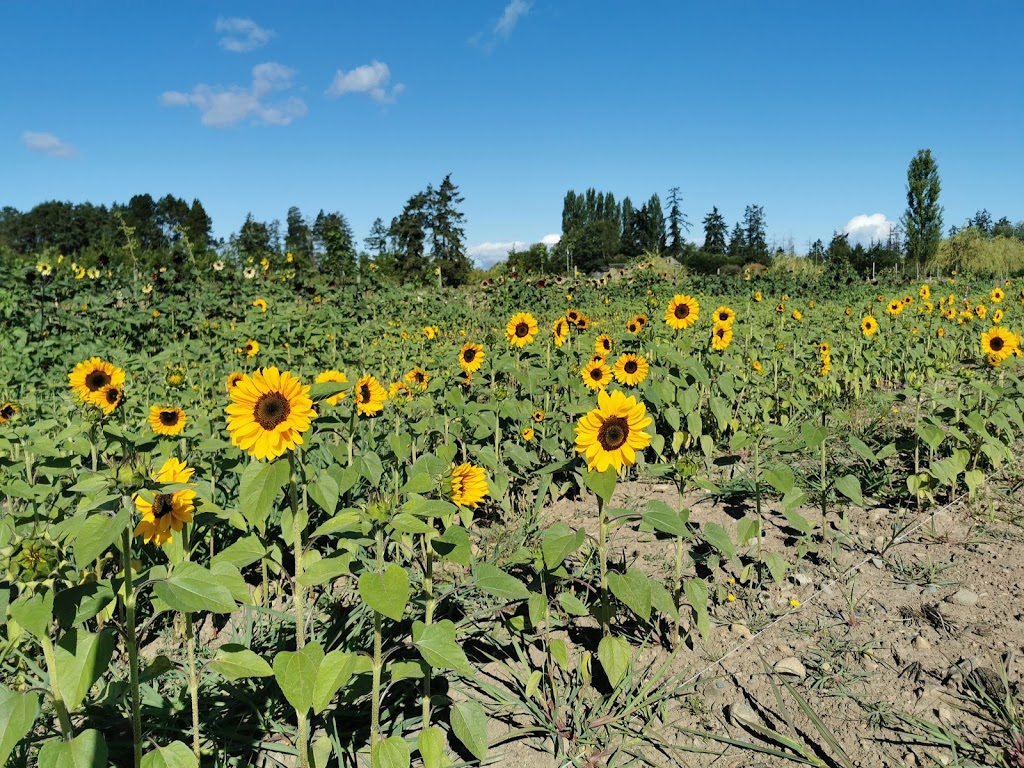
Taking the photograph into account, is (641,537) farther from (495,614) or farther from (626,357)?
(626,357)

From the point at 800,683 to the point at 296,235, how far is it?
6881 centimetres

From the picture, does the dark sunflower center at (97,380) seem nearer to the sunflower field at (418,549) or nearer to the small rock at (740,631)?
the sunflower field at (418,549)

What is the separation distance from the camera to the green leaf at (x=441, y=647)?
1.33 m

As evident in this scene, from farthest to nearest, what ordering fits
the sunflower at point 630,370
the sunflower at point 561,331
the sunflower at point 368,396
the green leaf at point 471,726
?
the sunflower at point 561,331 → the sunflower at point 630,370 → the sunflower at point 368,396 → the green leaf at point 471,726

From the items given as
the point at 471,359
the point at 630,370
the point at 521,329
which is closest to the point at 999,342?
the point at 630,370

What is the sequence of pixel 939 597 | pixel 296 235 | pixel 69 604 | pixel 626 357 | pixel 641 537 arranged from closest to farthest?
pixel 69 604 < pixel 939 597 < pixel 641 537 < pixel 626 357 < pixel 296 235

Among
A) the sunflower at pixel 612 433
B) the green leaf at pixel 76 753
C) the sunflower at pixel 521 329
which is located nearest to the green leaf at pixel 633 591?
the sunflower at pixel 612 433

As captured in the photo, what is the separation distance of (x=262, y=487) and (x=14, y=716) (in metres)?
0.55

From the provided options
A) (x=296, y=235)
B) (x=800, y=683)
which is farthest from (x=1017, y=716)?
(x=296, y=235)

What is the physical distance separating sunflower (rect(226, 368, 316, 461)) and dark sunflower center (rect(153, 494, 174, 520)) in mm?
254

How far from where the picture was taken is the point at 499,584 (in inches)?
63.6

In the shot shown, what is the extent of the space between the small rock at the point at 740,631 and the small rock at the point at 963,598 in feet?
2.42

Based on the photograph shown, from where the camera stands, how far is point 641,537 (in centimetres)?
285

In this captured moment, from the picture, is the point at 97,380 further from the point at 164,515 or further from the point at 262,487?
the point at 262,487
